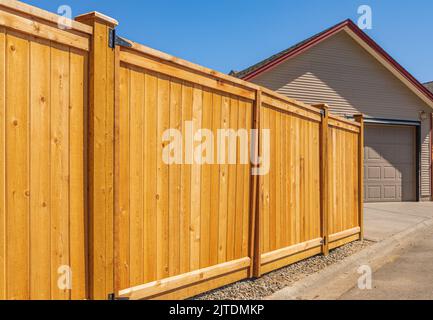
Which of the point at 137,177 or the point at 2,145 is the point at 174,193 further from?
the point at 2,145

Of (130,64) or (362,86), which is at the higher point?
(362,86)

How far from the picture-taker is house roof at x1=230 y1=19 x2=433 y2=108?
13.4 m

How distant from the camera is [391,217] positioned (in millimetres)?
11242

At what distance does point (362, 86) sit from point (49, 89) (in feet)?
44.6

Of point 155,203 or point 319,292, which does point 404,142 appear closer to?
point 319,292

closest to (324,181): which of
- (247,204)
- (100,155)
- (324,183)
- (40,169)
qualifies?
(324,183)

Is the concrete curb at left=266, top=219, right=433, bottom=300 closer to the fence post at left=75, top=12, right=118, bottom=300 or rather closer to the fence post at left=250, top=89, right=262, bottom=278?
the fence post at left=250, top=89, right=262, bottom=278

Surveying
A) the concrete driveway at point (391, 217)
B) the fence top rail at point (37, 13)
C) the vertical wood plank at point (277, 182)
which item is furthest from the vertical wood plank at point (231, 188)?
the concrete driveway at point (391, 217)

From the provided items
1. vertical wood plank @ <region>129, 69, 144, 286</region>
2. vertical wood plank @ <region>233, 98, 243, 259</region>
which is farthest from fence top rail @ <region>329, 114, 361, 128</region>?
vertical wood plank @ <region>129, 69, 144, 286</region>

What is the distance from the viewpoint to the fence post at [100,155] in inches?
126

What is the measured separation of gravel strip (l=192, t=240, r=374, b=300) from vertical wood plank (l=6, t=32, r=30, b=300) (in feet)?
6.19

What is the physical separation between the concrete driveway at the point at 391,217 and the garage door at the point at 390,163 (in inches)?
24.8
